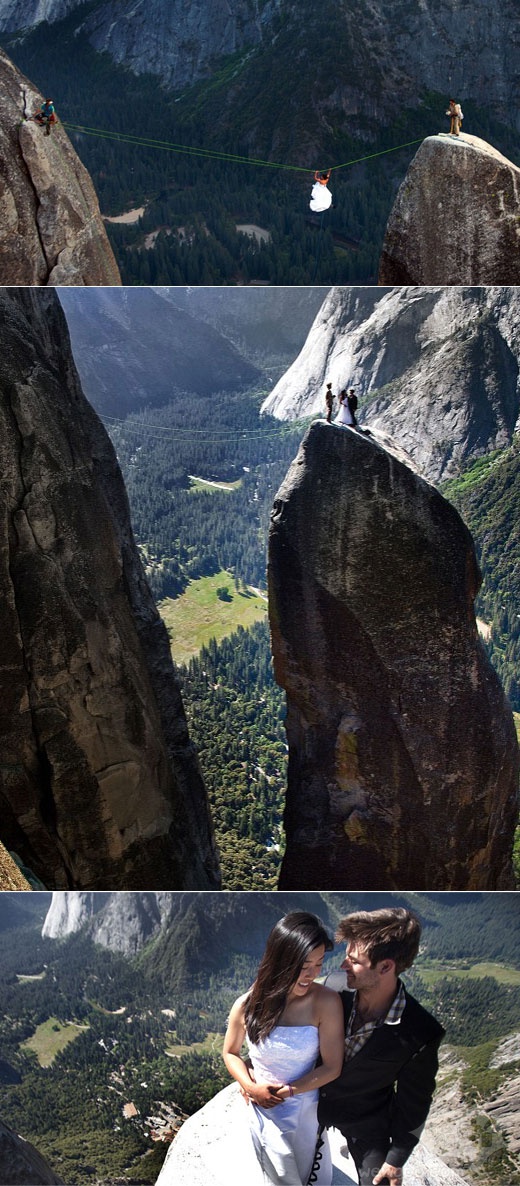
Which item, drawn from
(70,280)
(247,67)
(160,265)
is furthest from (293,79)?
(70,280)

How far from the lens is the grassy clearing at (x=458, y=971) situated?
757 centimetres

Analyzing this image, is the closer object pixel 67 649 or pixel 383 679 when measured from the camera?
pixel 67 649

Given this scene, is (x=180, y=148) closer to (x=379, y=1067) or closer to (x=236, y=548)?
(x=236, y=548)

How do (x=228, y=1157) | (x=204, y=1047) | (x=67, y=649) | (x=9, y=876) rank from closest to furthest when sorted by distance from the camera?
1. (x=228, y=1157)
2. (x=204, y=1047)
3. (x=9, y=876)
4. (x=67, y=649)

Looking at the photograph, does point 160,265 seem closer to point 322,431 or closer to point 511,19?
point 511,19

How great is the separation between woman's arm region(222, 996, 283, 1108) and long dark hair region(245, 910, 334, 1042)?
82 mm

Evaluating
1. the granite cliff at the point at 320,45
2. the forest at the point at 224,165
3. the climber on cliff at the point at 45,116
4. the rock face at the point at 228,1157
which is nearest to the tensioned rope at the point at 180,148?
the forest at the point at 224,165

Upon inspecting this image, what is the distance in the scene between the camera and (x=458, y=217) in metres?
12.2

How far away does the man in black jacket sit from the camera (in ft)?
23.8

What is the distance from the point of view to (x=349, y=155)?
34.5 m

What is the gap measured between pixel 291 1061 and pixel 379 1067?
0.56 meters

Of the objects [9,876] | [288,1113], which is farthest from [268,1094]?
[9,876]

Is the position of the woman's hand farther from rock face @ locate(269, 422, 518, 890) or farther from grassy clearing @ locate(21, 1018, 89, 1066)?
rock face @ locate(269, 422, 518, 890)

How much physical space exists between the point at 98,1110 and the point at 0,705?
11.0ft
